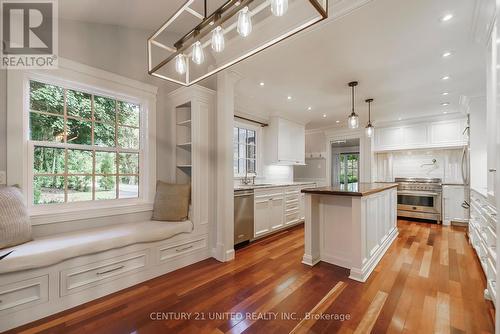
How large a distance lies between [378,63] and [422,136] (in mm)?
3515

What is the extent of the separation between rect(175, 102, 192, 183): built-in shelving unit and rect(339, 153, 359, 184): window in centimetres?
592

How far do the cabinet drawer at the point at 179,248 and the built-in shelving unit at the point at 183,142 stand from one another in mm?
884

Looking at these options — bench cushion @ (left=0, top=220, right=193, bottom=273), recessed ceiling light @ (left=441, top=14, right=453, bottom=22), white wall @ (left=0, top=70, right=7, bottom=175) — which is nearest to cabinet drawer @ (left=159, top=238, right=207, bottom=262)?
bench cushion @ (left=0, top=220, right=193, bottom=273)

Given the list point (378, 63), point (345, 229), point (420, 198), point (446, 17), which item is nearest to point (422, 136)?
point (420, 198)

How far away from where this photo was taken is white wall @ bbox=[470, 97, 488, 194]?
11.5 ft

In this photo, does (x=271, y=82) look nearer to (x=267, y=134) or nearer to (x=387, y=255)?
(x=267, y=134)

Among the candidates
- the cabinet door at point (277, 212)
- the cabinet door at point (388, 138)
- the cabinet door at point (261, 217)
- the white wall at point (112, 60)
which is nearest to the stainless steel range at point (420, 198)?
the cabinet door at point (388, 138)

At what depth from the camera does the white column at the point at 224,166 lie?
283 cm

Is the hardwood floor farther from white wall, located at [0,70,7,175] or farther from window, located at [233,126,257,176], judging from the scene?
window, located at [233,126,257,176]

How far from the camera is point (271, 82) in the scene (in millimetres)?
3348

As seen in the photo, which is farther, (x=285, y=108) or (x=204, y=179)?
(x=285, y=108)

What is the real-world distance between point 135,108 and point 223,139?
48.7 inches

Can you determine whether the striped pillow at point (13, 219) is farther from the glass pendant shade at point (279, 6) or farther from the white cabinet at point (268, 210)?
the white cabinet at point (268, 210)

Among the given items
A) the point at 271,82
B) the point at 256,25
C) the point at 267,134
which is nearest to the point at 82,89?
the point at 256,25
